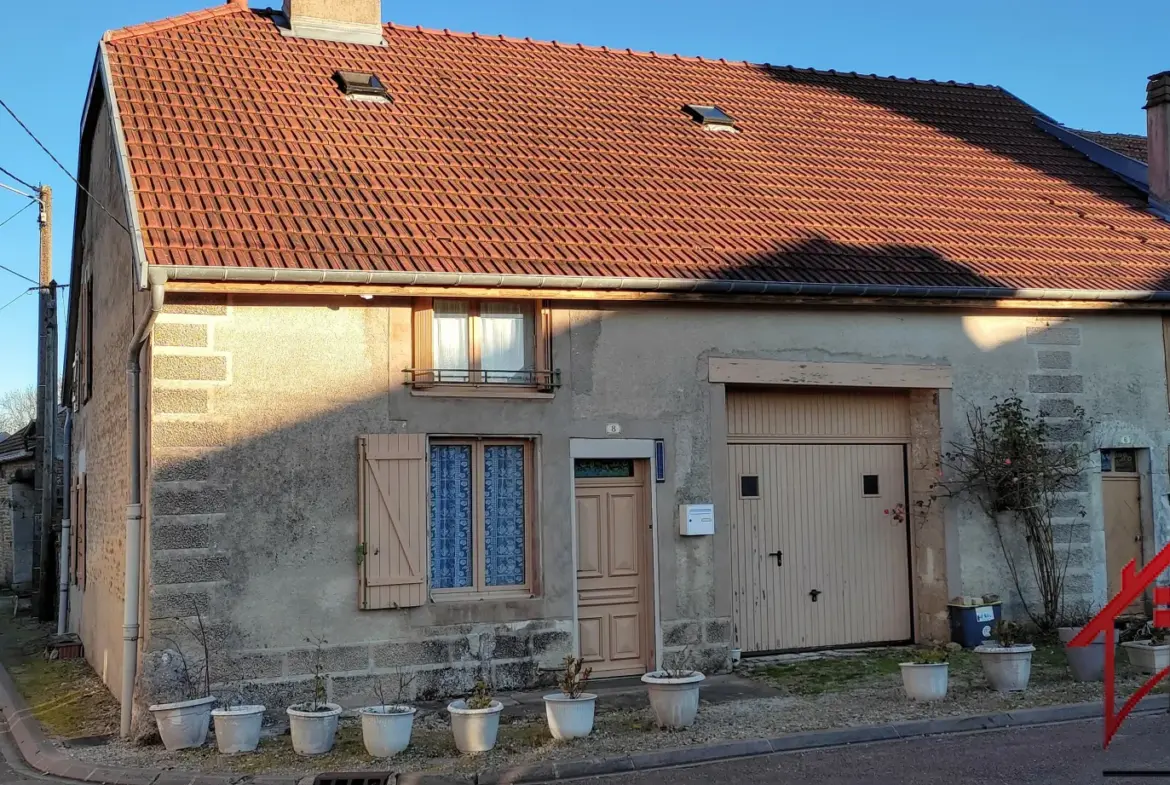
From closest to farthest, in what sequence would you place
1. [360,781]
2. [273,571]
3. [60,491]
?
[360,781]
[273,571]
[60,491]

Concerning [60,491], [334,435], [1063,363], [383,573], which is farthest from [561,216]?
[60,491]

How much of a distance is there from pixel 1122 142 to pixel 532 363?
11.0 meters

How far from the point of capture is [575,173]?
469 inches

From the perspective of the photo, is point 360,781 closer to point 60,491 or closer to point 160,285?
point 160,285

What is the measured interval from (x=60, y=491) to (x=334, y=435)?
14742mm

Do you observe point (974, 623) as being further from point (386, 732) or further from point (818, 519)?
point (386, 732)

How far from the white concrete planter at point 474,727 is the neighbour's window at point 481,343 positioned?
3.03 m

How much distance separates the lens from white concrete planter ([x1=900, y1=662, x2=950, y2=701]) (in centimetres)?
896

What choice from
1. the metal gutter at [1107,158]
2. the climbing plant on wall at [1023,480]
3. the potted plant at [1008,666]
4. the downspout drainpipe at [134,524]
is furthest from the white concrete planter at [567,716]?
the metal gutter at [1107,158]

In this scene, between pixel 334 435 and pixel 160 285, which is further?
pixel 334 435

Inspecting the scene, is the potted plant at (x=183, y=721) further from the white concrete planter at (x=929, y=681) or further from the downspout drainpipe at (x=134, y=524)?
the white concrete planter at (x=929, y=681)

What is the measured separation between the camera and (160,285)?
8.77 meters

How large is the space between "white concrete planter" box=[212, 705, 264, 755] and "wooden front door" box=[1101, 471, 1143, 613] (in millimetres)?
8874

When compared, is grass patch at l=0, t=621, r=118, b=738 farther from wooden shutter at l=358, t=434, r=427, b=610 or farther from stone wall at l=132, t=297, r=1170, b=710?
wooden shutter at l=358, t=434, r=427, b=610
